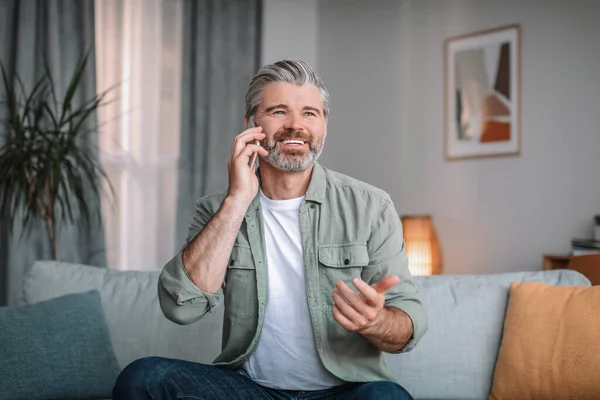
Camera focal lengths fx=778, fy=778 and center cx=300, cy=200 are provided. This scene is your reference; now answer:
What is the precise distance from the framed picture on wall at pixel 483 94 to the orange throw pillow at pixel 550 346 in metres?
2.31

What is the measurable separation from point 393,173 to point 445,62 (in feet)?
2.51

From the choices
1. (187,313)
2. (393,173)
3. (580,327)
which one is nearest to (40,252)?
(393,173)

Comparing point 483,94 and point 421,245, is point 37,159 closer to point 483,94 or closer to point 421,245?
point 421,245

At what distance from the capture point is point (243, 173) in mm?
1866

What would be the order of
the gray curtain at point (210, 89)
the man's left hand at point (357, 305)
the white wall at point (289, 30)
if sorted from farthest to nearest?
the white wall at point (289, 30) < the gray curtain at point (210, 89) < the man's left hand at point (357, 305)

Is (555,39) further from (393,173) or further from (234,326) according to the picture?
(234,326)

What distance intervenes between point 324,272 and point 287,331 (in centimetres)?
17

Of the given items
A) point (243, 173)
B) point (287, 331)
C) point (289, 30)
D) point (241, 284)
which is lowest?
point (287, 331)

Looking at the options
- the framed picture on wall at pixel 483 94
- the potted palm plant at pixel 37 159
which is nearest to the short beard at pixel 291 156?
the potted palm plant at pixel 37 159

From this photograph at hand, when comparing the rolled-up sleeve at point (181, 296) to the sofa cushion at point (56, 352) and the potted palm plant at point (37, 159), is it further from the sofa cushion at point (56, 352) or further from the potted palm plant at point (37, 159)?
the potted palm plant at point (37, 159)

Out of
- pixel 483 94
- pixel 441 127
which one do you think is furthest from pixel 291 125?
pixel 441 127

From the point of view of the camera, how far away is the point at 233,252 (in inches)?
76.4

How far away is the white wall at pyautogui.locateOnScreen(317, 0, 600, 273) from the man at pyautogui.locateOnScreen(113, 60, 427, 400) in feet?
8.19

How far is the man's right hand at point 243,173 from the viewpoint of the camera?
1.85 metres
